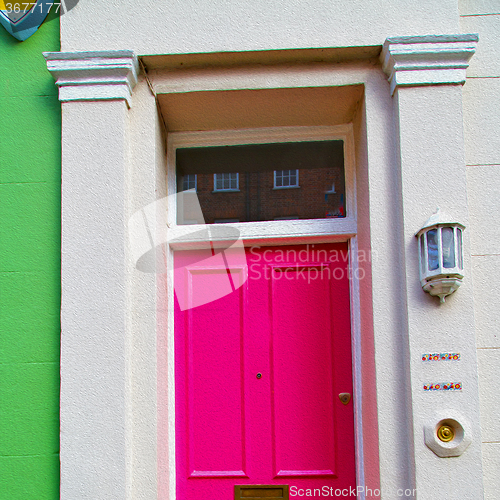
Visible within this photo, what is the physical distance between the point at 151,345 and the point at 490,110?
237 centimetres

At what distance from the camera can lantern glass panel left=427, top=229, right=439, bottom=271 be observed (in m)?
2.72

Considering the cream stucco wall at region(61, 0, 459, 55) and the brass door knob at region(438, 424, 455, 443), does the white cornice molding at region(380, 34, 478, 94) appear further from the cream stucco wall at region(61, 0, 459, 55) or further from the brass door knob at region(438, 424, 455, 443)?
the brass door knob at region(438, 424, 455, 443)

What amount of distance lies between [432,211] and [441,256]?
29cm

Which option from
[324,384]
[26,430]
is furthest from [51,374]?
[324,384]

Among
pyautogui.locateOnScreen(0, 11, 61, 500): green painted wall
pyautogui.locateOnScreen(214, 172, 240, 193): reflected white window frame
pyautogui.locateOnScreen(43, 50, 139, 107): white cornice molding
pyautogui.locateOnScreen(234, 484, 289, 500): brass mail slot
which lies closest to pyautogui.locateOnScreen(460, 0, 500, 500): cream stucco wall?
pyautogui.locateOnScreen(234, 484, 289, 500): brass mail slot

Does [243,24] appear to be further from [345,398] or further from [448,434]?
[448,434]

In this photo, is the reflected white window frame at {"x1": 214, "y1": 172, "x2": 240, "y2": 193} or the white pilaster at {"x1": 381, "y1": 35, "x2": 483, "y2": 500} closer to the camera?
the white pilaster at {"x1": 381, "y1": 35, "x2": 483, "y2": 500}

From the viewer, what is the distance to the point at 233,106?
323 cm

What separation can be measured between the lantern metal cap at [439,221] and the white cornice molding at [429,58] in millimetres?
765

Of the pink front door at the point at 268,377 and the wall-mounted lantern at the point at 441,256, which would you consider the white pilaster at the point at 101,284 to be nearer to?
the pink front door at the point at 268,377

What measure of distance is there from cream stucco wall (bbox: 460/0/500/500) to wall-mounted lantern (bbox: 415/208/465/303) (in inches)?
10.0

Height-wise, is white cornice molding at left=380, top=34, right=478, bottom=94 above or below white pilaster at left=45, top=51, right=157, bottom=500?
above

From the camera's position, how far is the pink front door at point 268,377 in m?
3.17

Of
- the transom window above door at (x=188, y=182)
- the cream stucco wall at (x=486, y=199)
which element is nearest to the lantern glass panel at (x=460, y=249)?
the cream stucco wall at (x=486, y=199)
